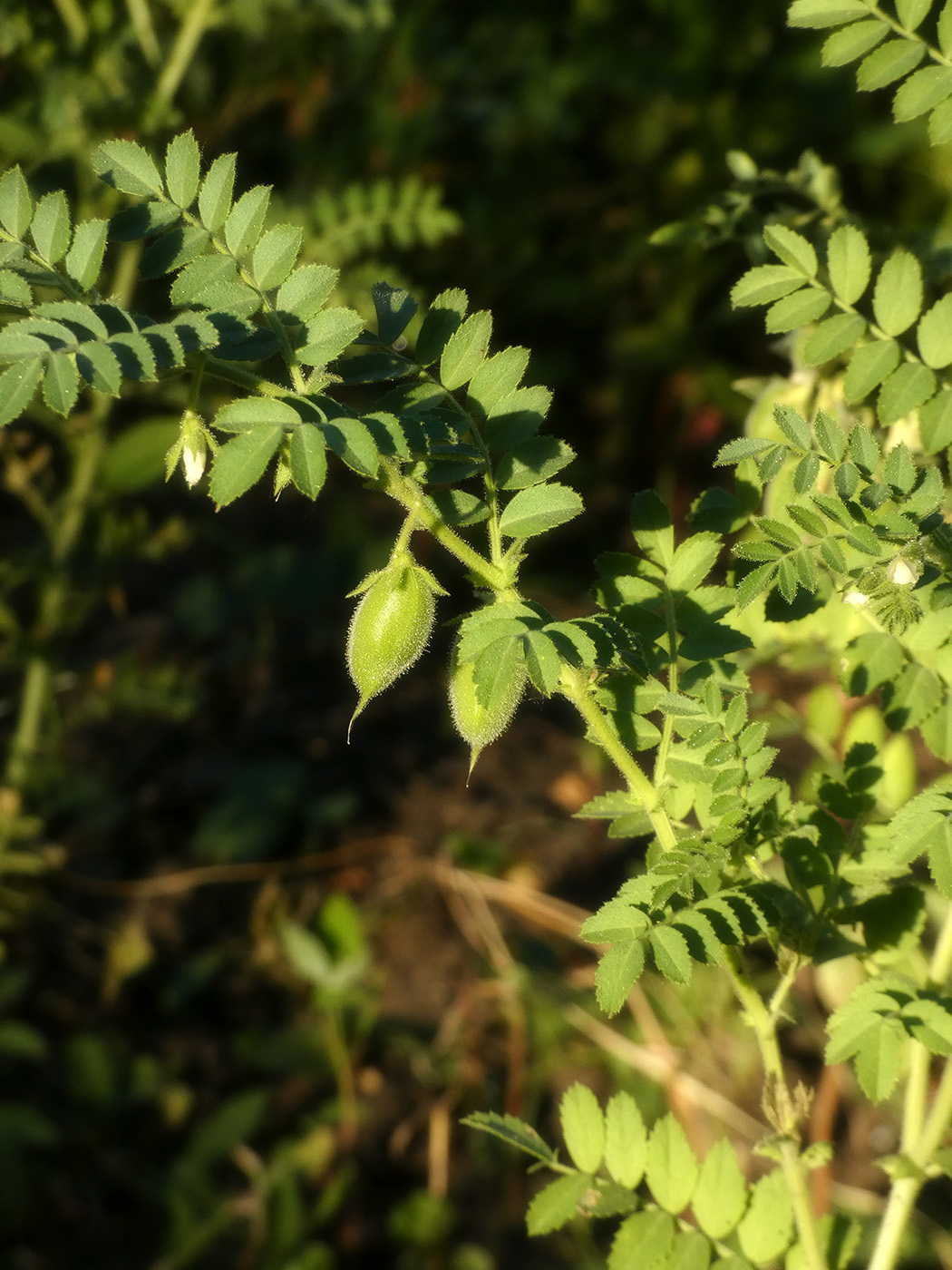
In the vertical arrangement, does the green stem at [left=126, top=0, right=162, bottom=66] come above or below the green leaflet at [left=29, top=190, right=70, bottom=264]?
below

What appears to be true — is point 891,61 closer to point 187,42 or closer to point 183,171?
point 183,171

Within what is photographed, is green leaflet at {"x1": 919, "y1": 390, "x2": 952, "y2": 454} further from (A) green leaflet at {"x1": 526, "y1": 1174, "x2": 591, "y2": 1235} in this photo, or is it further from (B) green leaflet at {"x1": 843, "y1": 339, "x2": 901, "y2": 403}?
(A) green leaflet at {"x1": 526, "y1": 1174, "x2": 591, "y2": 1235}

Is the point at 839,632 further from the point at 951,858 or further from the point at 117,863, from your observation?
the point at 117,863

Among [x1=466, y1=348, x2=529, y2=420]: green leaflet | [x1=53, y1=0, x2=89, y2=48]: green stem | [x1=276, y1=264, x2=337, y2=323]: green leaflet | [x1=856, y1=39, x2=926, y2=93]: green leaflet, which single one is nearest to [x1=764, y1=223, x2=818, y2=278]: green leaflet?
[x1=856, y1=39, x2=926, y2=93]: green leaflet

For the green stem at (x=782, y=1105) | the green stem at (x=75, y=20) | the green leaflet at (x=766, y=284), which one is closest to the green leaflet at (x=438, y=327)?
the green leaflet at (x=766, y=284)

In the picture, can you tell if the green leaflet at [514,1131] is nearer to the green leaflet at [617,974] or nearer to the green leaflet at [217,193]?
the green leaflet at [617,974]

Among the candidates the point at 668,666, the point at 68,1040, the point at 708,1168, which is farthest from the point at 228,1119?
the point at 668,666
